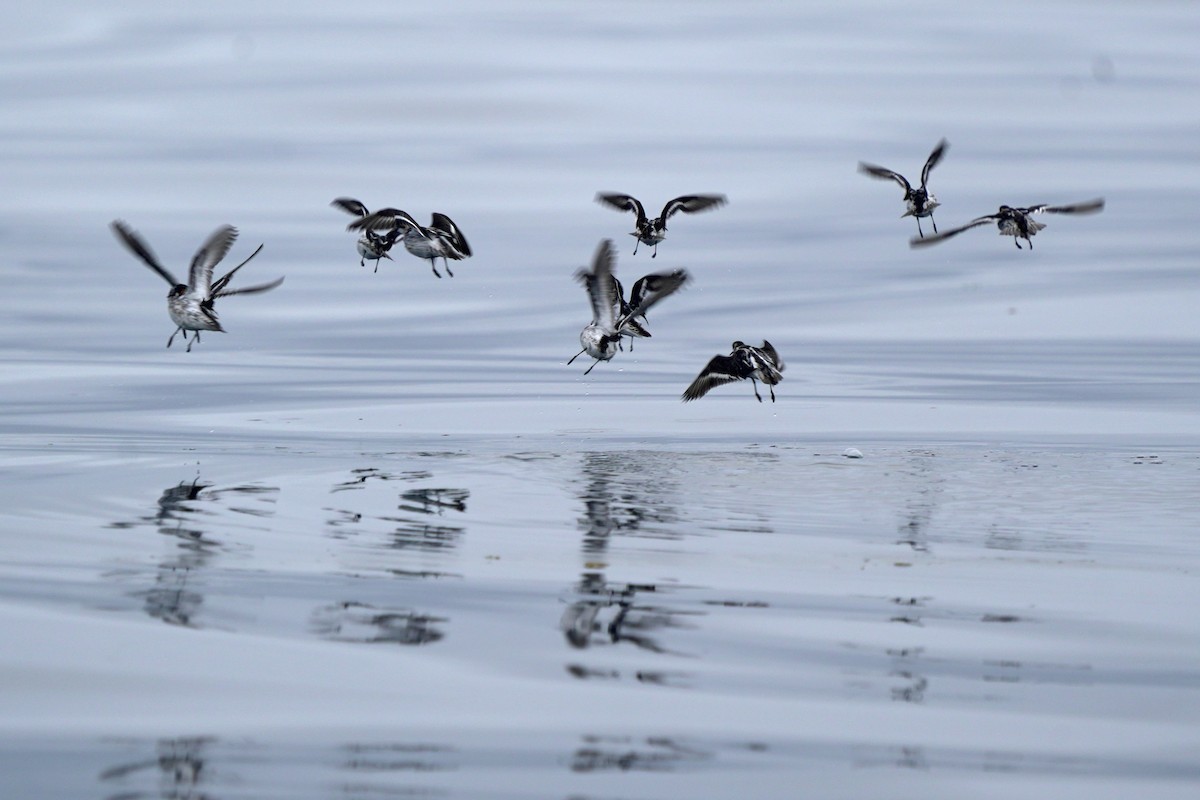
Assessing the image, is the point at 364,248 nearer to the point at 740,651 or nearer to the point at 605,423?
the point at 605,423

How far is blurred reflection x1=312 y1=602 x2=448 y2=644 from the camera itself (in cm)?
775

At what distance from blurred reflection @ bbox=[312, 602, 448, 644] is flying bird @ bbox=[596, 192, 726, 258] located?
31.1 feet

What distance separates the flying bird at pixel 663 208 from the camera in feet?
59.1

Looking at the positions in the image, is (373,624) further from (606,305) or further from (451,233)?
(451,233)

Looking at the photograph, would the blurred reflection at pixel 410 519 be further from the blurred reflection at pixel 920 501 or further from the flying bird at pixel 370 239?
the flying bird at pixel 370 239

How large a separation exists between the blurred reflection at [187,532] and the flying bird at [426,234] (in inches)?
184

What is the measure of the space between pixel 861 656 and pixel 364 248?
36.1ft

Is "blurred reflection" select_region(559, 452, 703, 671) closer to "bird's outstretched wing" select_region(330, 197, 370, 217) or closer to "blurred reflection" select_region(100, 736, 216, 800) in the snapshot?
"blurred reflection" select_region(100, 736, 216, 800)

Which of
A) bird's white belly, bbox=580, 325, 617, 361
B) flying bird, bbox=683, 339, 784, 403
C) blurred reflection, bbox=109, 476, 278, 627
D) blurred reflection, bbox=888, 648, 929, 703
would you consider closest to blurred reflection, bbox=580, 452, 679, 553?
flying bird, bbox=683, 339, 784, 403

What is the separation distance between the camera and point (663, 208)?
60.5 feet

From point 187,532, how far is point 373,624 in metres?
2.64

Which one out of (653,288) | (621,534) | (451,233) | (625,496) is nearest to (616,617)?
(621,534)

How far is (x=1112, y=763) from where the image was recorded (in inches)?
242

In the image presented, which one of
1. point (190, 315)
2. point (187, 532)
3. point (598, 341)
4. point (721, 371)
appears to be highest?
point (190, 315)
